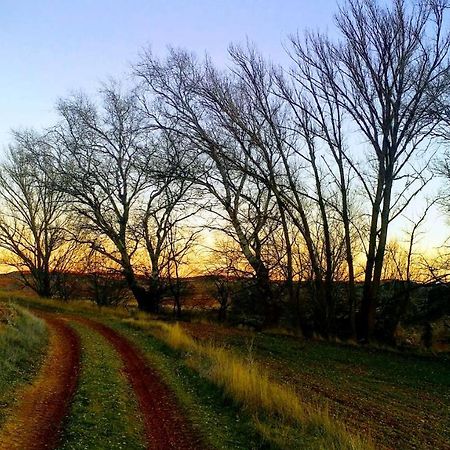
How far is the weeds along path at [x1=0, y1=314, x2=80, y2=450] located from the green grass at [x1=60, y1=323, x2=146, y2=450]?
0.60ft

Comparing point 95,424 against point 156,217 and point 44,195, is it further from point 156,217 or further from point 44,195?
point 44,195

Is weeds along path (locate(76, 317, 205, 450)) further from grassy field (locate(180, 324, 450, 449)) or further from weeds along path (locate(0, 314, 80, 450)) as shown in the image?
grassy field (locate(180, 324, 450, 449))

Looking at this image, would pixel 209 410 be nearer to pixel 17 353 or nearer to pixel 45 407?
pixel 45 407

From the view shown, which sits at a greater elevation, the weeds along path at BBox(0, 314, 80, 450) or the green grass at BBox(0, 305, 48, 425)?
the green grass at BBox(0, 305, 48, 425)

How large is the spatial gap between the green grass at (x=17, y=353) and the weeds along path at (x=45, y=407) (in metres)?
0.19

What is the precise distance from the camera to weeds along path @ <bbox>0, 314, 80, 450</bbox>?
21.2 feet

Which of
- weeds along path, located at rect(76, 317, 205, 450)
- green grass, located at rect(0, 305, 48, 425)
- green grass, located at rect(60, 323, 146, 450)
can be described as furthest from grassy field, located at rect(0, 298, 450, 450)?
green grass, located at rect(0, 305, 48, 425)

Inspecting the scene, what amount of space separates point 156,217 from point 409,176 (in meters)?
15.6

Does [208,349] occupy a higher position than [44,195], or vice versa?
[44,195]

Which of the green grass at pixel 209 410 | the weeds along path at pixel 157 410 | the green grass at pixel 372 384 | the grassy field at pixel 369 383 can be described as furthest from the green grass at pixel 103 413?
the green grass at pixel 372 384

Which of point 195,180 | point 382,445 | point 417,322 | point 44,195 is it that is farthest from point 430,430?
point 44,195

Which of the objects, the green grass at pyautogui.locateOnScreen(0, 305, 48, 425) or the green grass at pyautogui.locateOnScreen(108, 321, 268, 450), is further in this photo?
the green grass at pyautogui.locateOnScreen(0, 305, 48, 425)

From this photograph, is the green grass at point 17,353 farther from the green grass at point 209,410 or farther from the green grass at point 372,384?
the green grass at point 372,384

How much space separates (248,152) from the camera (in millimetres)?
22328
